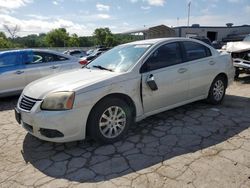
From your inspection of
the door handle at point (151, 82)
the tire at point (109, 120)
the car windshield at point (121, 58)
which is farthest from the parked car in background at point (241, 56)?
the tire at point (109, 120)

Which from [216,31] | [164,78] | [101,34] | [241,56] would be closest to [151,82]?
[164,78]

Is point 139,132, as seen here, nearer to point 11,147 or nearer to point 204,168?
point 204,168

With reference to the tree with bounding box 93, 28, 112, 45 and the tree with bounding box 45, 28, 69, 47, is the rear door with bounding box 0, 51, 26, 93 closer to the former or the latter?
the tree with bounding box 45, 28, 69, 47

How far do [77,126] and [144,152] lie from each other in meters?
1.00

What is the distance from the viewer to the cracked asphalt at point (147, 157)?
9.40 ft

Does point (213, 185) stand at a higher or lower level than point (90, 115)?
lower

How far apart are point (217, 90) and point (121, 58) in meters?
2.38

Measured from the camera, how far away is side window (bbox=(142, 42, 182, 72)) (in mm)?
4164

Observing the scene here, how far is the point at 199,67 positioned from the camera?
4.89 m

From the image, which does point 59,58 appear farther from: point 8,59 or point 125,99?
point 125,99

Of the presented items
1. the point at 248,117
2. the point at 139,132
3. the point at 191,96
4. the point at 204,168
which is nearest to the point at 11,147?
the point at 139,132

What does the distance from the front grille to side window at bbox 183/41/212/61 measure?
9.43ft

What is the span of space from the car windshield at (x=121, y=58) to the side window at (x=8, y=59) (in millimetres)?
3105

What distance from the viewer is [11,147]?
3.90m
